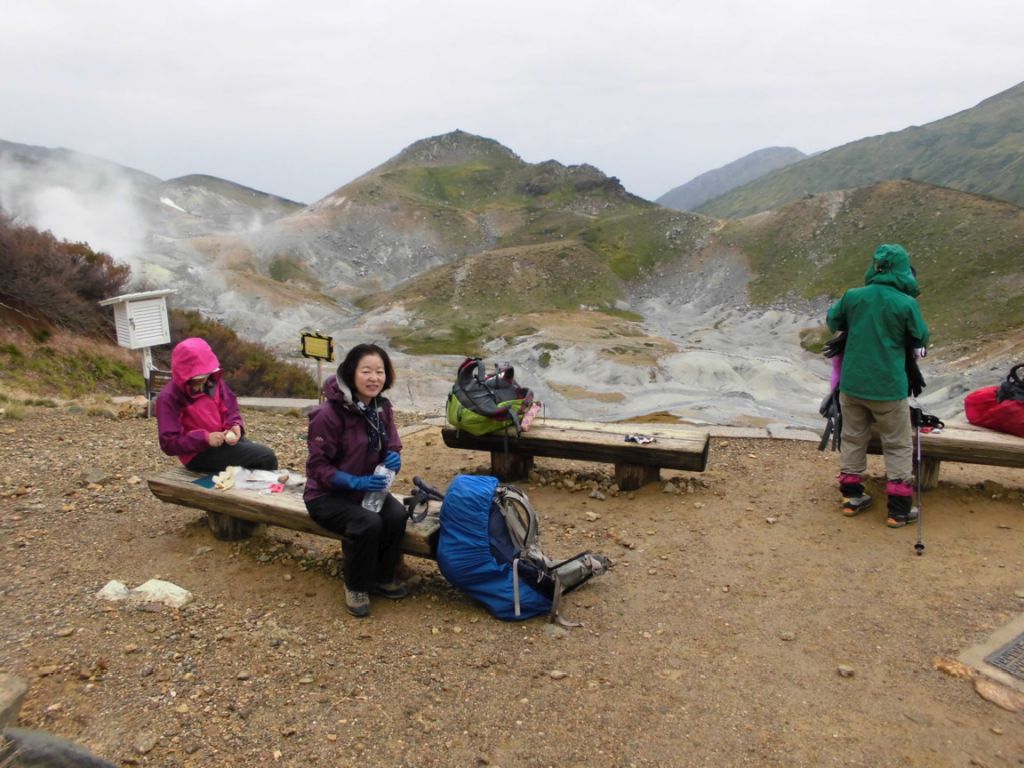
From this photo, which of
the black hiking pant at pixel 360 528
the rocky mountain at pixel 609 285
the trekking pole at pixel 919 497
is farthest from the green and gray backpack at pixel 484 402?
the rocky mountain at pixel 609 285

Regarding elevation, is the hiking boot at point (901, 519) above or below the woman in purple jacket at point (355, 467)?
below

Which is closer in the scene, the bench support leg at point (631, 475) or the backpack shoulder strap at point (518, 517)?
the backpack shoulder strap at point (518, 517)

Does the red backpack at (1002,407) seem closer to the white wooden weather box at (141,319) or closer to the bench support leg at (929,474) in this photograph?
the bench support leg at (929,474)

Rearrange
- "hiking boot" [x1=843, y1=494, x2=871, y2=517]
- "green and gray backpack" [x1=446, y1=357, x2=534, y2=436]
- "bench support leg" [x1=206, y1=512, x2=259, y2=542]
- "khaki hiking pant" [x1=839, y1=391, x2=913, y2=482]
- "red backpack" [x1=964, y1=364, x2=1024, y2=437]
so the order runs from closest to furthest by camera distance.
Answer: "bench support leg" [x1=206, y1=512, x2=259, y2=542], "khaki hiking pant" [x1=839, y1=391, x2=913, y2=482], "hiking boot" [x1=843, y1=494, x2=871, y2=517], "red backpack" [x1=964, y1=364, x2=1024, y2=437], "green and gray backpack" [x1=446, y1=357, x2=534, y2=436]

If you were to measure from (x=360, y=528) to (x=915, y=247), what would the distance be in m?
41.0

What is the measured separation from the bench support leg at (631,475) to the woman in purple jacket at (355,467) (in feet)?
8.49

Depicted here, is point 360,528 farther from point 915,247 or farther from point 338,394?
point 915,247

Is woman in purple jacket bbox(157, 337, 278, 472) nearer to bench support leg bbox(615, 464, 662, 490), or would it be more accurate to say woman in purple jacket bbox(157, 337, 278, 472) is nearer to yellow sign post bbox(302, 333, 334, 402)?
yellow sign post bbox(302, 333, 334, 402)

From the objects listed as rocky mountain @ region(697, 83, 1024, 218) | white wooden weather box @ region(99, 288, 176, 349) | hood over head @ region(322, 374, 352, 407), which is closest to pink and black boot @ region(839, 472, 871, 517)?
hood over head @ region(322, 374, 352, 407)

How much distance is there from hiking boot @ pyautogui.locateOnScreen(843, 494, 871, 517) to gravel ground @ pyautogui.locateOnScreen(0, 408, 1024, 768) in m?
0.07

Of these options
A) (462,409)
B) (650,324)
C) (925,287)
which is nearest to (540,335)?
(650,324)

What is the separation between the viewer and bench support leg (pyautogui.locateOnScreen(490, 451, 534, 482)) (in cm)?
645

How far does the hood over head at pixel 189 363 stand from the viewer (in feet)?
15.0

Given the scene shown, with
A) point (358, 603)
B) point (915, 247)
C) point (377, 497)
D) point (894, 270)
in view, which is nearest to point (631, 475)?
point (894, 270)
